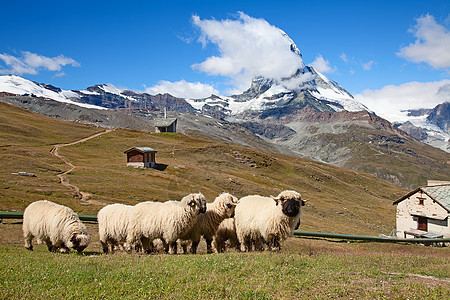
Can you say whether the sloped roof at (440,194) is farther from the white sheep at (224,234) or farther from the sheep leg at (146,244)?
the sheep leg at (146,244)

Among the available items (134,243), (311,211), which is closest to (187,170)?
(311,211)

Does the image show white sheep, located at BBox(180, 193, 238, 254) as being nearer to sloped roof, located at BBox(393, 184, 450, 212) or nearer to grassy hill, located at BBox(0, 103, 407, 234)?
grassy hill, located at BBox(0, 103, 407, 234)

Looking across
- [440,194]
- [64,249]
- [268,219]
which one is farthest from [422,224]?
[64,249]

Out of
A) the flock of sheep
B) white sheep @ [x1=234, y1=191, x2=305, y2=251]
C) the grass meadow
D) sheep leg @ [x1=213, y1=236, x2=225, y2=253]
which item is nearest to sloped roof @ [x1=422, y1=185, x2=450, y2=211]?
white sheep @ [x1=234, y1=191, x2=305, y2=251]

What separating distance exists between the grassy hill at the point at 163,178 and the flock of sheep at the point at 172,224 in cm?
2262

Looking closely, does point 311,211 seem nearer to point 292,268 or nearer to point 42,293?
point 292,268

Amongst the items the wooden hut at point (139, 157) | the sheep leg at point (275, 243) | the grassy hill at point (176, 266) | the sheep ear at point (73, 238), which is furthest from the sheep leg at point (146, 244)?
the wooden hut at point (139, 157)

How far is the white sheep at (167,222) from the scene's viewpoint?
61.8ft

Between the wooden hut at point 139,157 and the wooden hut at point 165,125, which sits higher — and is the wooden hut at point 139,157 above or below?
below

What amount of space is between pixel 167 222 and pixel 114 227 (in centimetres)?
366

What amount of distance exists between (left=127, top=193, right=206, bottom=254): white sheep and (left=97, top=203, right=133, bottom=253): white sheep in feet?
2.23

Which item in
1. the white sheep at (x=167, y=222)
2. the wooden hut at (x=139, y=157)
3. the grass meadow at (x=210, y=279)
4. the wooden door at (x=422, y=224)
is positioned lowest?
the wooden door at (x=422, y=224)

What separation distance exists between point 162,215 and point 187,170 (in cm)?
6787

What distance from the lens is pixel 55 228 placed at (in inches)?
711
